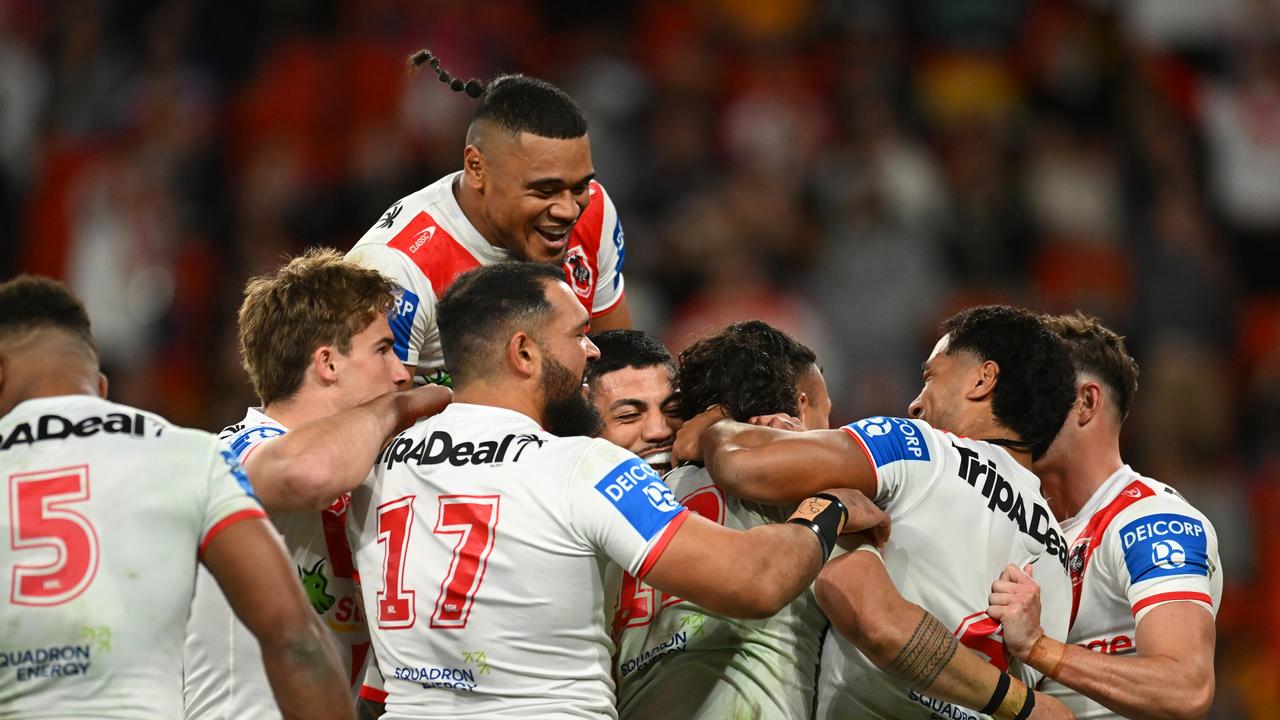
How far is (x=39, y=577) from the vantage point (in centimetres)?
393

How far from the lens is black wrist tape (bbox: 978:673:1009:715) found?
15.5ft

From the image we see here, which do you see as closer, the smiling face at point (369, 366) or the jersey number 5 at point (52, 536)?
the jersey number 5 at point (52, 536)

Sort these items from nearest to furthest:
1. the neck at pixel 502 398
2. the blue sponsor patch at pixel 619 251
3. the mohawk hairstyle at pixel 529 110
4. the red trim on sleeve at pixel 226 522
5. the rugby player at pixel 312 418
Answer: the red trim on sleeve at pixel 226 522 < the neck at pixel 502 398 < the rugby player at pixel 312 418 < the mohawk hairstyle at pixel 529 110 < the blue sponsor patch at pixel 619 251

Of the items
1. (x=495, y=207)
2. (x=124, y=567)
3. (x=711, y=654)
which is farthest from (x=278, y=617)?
(x=495, y=207)

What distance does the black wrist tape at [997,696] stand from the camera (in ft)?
15.5

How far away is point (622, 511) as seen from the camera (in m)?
4.20

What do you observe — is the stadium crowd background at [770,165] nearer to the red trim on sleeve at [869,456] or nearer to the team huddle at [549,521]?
the team huddle at [549,521]

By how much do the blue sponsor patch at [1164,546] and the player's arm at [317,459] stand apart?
2495mm

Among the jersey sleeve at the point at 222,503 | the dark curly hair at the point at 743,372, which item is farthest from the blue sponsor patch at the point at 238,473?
the dark curly hair at the point at 743,372

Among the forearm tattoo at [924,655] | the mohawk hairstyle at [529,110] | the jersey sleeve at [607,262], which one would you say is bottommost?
the forearm tattoo at [924,655]

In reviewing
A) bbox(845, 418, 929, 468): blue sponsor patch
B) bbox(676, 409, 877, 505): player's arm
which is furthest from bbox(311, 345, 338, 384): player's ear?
bbox(845, 418, 929, 468): blue sponsor patch

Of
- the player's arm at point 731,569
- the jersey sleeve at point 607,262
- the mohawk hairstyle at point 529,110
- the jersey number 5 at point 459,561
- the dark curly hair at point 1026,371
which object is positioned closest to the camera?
the player's arm at point 731,569

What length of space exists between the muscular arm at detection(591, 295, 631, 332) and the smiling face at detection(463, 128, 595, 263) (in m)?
0.73

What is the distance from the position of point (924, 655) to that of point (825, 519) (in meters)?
0.53
